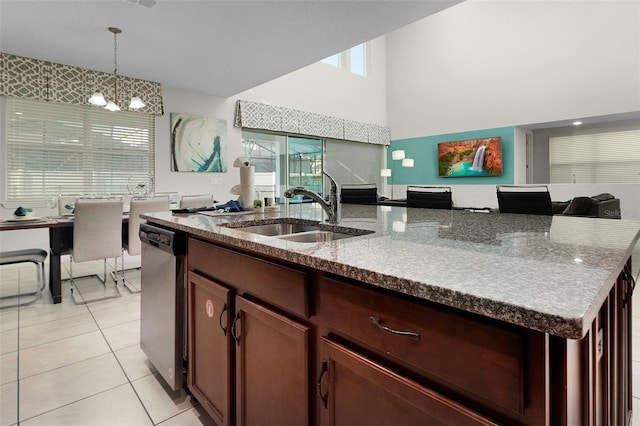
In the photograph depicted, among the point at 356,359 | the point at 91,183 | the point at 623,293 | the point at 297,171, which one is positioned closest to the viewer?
the point at 356,359

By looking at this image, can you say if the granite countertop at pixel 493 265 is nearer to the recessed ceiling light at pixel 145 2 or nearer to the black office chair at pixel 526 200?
the black office chair at pixel 526 200

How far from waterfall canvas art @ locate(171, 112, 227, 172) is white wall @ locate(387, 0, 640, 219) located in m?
4.97

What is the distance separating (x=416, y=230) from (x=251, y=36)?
11.0ft

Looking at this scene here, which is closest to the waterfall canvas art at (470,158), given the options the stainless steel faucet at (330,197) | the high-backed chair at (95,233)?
the stainless steel faucet at (330,197)

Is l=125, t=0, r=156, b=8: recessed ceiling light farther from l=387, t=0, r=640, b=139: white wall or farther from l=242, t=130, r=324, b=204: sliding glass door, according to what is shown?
l=387, t=0, r=640, b=139: white wall

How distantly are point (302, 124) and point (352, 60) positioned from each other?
2.63m

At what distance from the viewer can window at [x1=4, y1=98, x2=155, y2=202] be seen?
4.21m

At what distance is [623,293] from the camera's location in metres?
1.14

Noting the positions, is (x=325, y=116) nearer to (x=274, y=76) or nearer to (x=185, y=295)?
(x=274, y=76)

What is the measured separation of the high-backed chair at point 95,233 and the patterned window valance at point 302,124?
3.37 metres

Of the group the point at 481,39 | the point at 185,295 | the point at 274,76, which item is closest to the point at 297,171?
the point at 274,76

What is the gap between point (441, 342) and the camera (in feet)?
1.92

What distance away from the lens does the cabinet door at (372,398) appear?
59 cm

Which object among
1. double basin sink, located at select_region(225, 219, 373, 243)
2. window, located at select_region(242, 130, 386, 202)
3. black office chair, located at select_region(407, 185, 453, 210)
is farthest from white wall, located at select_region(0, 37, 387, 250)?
double basin sink, located at select_region(225, 219, 373, 243)
